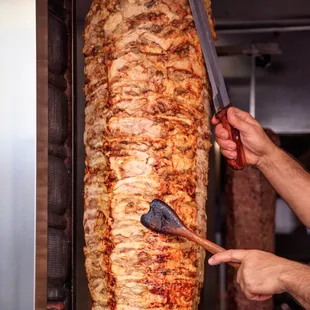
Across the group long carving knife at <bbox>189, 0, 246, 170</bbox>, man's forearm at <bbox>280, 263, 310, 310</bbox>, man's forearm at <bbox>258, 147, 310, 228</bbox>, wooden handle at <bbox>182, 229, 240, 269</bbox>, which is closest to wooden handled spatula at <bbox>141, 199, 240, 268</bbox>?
wooden handle at <bbox>182, 229, 240, 269</bbox>

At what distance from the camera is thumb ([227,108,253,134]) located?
2.65m

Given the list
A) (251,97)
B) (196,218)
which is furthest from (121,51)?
(251,97)

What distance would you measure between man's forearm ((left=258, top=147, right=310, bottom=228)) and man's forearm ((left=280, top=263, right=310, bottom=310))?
2.46 ft

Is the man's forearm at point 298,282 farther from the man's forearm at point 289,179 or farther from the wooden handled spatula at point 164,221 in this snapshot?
the man's forearm at point 289,179

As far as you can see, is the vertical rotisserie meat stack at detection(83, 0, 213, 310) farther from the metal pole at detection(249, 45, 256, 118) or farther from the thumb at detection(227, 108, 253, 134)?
the metal pole at detection(249, 45, 256, 118)

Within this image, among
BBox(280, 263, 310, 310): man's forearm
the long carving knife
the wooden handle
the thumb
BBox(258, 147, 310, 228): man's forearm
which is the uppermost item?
the long carving knife

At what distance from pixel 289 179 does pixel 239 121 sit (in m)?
0.44

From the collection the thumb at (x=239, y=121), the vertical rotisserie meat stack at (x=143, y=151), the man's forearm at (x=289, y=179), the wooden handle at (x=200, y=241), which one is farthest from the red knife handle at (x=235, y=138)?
the wooden handle at (x=200, y=241)

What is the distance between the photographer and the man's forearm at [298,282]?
2264 mm

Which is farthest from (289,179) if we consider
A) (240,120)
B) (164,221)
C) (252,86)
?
(252,86)

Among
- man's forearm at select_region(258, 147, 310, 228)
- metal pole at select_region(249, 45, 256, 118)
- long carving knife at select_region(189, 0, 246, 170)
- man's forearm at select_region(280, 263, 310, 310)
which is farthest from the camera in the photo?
metal pole at select_region(249, 45, 256, 118)

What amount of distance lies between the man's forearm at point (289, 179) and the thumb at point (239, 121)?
0.77ft

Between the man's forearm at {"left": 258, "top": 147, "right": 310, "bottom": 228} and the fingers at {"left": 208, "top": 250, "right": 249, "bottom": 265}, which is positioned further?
the man's forearm at {"left": 258, "top": 147, "right": 310, "bottom": 228}

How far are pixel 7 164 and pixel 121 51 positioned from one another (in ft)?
1.99
